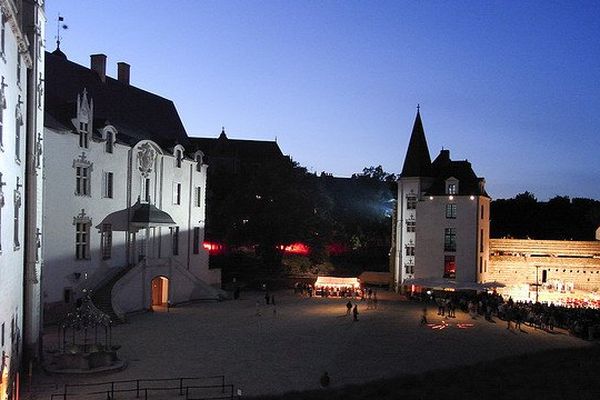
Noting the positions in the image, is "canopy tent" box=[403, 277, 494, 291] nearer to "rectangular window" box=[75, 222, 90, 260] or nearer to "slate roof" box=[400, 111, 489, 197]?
"slate roof" box=[400, 111, 489, 197]

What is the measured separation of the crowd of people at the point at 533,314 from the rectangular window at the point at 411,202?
1249 centimetres

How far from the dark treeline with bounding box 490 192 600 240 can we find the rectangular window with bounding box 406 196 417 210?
71.1ft

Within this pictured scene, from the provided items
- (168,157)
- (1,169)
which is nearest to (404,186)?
(168,157)

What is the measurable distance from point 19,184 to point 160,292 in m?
27.5

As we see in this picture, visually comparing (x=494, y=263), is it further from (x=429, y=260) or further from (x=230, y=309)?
(x=230, y=309)

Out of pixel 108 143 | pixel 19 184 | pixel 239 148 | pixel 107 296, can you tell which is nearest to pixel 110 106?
pixel 108 143

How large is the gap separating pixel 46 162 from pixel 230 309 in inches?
627

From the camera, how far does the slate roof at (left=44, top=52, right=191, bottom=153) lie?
1585 inches

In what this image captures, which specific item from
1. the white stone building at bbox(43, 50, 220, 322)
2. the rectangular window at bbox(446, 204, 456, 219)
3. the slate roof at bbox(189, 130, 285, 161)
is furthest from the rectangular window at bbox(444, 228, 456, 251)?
the slate roof at bbox(189, 130, 285, 161)

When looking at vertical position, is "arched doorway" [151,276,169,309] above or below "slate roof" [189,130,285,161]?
below

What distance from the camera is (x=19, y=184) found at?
22.3 meters

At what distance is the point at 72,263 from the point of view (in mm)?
39750

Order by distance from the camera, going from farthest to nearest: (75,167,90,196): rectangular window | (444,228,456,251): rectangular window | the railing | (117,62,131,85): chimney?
(444,228,456,251): rectangular window, (117,62,131,85): chimney, (75,167,90,196): rectangular window, the railing

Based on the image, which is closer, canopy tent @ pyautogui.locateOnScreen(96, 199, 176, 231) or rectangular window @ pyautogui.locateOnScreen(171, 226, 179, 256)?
canopy tent @ pyautogui.locateOnScreen(96, 199, 176, 231)
